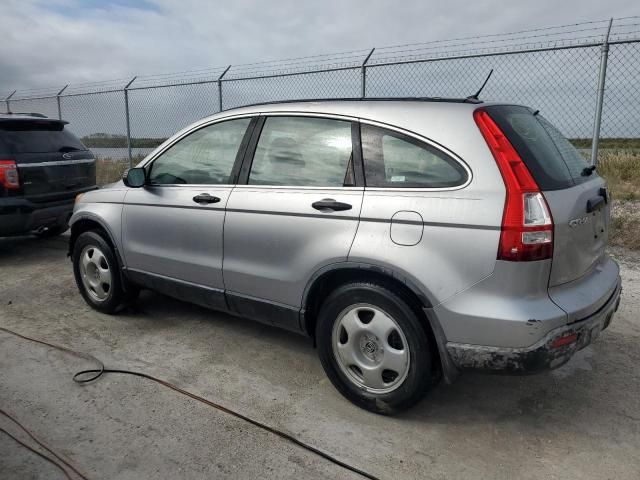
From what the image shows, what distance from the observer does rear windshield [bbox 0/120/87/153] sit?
6000 millimetres

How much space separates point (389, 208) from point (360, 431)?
1.21 m

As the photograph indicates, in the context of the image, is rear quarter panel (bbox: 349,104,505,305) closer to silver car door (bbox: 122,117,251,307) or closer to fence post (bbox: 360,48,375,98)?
silver car door (bbox: 122,117,251,307)

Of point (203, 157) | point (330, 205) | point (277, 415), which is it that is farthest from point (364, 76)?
point (277, 415)

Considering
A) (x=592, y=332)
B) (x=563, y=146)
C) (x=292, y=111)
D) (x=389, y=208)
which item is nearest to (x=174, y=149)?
(x=292, y=111)

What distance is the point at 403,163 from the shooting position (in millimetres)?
2770

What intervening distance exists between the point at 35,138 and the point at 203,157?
12.2 feet

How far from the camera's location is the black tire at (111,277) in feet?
14.2

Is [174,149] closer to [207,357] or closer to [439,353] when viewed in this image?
[207,357]

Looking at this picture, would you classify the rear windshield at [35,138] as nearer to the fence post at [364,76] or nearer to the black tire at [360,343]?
the fence post at [364,76]

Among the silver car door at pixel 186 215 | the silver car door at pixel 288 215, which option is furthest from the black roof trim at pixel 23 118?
the silver car door at pixel 288 215

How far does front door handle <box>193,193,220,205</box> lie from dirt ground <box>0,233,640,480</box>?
110cm

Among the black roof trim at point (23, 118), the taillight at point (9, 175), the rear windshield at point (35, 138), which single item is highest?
the black roof trim at point (23, 118)

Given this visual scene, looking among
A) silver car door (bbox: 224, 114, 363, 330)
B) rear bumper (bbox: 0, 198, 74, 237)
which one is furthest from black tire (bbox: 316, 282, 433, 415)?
rear bumper (bbox: 0, 198, 74, 237)

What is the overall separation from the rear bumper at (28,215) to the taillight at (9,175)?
0.53 feet
